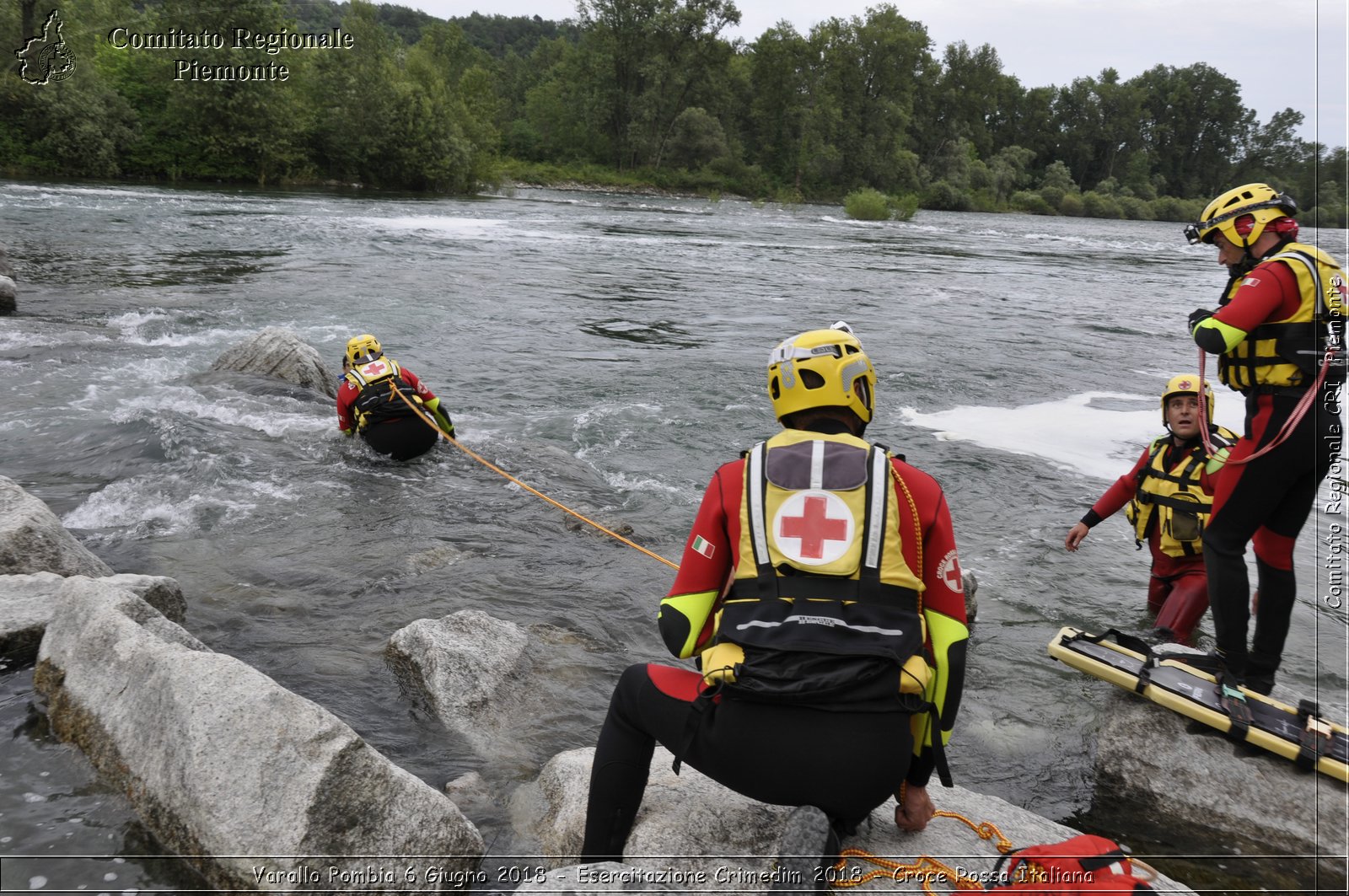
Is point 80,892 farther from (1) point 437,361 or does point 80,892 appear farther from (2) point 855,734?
(1) point 437,361

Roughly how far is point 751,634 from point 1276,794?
3.14 metres

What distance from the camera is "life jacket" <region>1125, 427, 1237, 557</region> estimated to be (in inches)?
231

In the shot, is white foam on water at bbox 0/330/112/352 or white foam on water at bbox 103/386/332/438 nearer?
white foam on water at bbox 103/386/332/438

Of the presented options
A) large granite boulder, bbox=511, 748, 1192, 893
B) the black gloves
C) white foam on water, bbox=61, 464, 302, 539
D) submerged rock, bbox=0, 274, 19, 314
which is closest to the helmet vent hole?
large granite boulder, bbox=511, 748, 1192, 893

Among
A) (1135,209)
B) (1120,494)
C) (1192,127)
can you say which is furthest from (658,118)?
(1120,494)

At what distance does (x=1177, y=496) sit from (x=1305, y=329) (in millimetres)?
1897

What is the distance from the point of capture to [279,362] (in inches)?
481

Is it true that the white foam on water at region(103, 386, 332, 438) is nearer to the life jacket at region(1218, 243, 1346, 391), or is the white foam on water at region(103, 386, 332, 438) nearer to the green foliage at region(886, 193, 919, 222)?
the life jacket at region(1218, 243, 1346, 391)

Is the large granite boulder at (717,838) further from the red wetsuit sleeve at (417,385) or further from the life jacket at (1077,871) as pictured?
the red wetsuit sleeve at (417,385)

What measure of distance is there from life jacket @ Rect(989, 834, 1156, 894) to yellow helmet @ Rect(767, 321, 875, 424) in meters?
1.53

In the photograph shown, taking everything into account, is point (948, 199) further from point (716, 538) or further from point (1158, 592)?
point (716, 538)

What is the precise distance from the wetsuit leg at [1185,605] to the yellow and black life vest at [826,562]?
416cm

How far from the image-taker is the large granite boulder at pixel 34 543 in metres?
5.54

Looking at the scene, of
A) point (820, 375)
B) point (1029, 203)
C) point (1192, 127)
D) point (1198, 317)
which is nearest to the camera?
point (820, 375)
